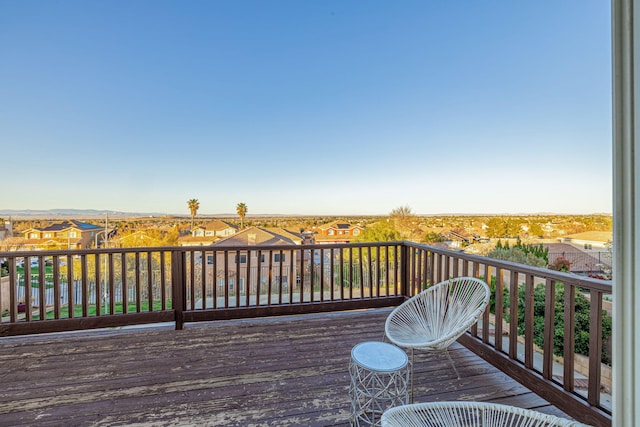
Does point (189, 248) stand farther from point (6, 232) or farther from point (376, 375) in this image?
point (6, 232)

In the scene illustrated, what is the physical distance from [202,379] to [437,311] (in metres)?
2.12

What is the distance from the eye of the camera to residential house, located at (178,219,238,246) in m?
7.26

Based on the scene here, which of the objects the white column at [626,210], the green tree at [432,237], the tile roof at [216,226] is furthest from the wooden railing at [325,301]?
the tile roof at [216,226]

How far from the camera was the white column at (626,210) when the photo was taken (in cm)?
50

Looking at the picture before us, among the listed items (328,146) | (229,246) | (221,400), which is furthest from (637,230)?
(328,146)

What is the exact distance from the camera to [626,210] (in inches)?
20.3

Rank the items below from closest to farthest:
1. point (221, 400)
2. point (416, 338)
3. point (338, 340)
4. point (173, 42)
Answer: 1. point (221, 400)
2. point (416, 338)
3. point (338, 340)
4. point (173, 42)

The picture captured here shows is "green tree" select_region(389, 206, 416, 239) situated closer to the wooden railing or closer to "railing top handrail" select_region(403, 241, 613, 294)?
the wooden railing

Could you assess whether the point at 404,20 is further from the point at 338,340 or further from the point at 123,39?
the point at 338,340

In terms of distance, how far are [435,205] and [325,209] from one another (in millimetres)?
4407

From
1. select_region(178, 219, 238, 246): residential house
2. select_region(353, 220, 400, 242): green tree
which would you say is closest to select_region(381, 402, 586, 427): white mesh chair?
select_region(178, 219, 238, 246): residential house

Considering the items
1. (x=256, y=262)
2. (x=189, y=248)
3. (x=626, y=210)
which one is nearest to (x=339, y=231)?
(x=256, y=262)

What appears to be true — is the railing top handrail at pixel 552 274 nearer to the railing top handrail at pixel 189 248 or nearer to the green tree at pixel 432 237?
the railing top handrail at pixel 189 248

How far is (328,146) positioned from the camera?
8977mm
